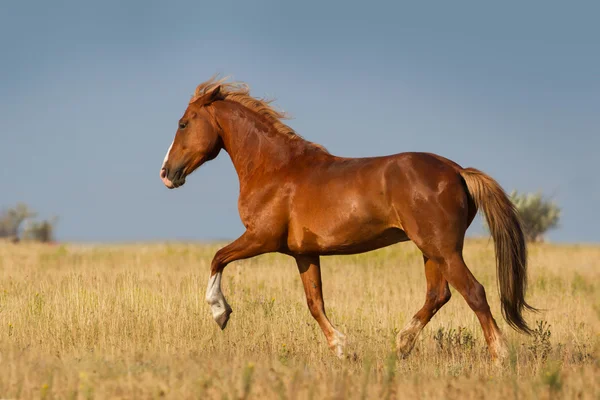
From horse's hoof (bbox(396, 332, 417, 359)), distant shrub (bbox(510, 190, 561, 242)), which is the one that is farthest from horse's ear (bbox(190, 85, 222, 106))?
distant shrub (bbox(510, 190, 561, 242))

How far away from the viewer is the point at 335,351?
8.04 meters

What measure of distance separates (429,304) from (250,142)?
9.22 feet

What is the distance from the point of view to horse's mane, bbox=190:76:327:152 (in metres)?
8.77

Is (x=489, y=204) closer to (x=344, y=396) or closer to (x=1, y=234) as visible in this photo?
(x=344, y=396)

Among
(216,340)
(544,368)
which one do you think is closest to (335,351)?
(216,340)

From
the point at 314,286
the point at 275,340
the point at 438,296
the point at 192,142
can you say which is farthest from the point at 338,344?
the point at 192,142

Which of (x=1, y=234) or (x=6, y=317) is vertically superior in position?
(x=1, y=234)

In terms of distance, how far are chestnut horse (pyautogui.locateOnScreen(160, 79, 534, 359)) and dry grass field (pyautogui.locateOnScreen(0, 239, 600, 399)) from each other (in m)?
0.67

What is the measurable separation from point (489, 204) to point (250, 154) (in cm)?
285

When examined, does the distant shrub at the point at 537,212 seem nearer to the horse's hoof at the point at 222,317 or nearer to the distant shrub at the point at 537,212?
the distant shrub at the point at 537,212

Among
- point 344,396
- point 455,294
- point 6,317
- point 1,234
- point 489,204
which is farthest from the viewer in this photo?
point 1,234

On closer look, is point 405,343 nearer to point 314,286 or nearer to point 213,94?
point 314,286

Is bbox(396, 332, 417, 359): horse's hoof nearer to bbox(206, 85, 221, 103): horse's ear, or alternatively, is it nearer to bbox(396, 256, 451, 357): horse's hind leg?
bbox(396, 256, 451, 357): horse's hind leg

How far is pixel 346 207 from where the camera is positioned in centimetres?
753
